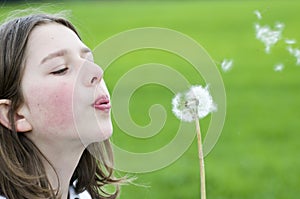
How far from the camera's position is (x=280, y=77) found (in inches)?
385

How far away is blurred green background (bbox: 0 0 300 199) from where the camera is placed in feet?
15.1

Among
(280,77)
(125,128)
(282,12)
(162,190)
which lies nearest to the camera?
(125,128)

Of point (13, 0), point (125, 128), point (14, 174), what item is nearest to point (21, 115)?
point (14, 174)

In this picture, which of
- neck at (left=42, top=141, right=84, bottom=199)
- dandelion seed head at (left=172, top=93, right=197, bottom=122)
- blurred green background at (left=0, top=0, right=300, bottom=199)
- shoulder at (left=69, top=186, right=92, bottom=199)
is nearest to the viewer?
dandelion seed head at (left=172, top=93, right=197, bottom=122)

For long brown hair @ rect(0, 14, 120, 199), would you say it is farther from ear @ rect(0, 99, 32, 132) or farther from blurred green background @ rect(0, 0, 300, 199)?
blurred green background @ rect(0, 0, 300, 199)

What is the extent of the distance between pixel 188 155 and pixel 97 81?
380 cm

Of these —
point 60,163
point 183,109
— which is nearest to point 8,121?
point 60,163

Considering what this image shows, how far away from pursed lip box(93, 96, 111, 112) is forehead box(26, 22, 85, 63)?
0.17m

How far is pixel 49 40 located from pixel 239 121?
5310mm

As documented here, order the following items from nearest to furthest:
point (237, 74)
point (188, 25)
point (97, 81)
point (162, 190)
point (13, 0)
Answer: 1. point (97, 81)
2. point (162, 190)
3. point (237, 74)
4. point (188, 25)
5. point (13, 0)

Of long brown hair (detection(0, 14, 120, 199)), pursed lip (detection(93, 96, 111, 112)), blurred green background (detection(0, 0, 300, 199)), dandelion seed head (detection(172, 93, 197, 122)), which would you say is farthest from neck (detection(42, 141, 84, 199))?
blurred green background (detection(0, 0, 300, 199))

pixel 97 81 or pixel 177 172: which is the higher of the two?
pixel 177 172

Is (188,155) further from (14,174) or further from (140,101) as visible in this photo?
(14,174)

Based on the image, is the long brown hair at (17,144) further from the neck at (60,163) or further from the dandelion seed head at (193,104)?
the dandelion seed head at (193,104)
